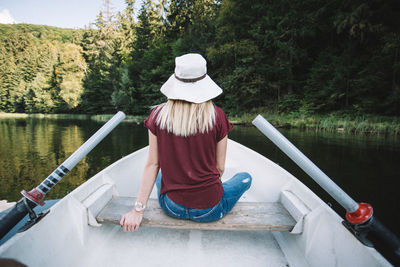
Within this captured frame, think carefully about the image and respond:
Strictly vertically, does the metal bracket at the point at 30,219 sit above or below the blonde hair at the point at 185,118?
below

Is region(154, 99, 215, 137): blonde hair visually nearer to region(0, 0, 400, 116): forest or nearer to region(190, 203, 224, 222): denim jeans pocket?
region(190, 203, 224, 222): denim jeans pocket

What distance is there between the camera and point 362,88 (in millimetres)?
10492

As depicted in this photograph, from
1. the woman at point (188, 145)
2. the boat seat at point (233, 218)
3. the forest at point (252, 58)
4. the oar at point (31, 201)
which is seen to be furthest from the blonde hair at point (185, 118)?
the forest at point (252, 58)

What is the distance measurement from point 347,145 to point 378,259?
679 centimetres

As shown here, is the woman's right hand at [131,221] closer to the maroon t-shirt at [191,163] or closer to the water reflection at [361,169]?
the maroon t-shirt at [191,163]

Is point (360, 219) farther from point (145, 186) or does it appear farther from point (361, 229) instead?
point (145, 186)

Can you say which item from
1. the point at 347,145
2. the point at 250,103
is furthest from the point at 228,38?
→ the point at 347,145

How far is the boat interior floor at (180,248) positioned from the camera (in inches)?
53.3

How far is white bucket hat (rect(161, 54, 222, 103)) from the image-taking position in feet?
3.40

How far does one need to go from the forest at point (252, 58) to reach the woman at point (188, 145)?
37.6 ft

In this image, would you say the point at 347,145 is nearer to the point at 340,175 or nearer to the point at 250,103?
the point at 340,175

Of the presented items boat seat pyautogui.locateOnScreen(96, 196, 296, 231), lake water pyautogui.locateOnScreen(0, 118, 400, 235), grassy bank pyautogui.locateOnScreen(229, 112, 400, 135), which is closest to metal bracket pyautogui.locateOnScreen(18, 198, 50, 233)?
boat seat pyautogui.locateOnScreen(96, 196, 296, 231)

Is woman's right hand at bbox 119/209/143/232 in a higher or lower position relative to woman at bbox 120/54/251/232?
lower

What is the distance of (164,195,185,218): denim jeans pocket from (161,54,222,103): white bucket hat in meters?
0.58
